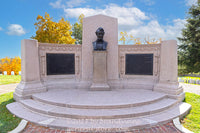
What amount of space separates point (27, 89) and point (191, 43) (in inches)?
1037

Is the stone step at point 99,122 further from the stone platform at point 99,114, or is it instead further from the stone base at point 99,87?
the stone base at point 99,87

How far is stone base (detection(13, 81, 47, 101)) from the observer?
6.28 meters

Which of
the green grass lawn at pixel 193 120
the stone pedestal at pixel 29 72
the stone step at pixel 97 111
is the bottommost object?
the green grass lawn at pixel 193 120

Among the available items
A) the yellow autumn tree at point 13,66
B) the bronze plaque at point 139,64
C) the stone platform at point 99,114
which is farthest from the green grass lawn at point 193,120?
the yellow autumn tree at point 13,66

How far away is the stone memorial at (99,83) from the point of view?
14.8ft

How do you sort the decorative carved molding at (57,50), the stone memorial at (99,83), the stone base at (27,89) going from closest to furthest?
the stone memorial at (99,83), the stone base at (27,89), the decorative carved molding at (57,50)

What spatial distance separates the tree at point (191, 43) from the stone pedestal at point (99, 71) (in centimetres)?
2107

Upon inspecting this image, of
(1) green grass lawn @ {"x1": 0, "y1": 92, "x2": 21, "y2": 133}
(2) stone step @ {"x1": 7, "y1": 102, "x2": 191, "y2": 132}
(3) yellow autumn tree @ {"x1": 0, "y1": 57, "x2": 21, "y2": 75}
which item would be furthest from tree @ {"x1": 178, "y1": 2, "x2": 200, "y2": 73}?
(3) yellow autumn tree @ {"x1": 0, "y1": 57, "x2": 21, "y2": 75}

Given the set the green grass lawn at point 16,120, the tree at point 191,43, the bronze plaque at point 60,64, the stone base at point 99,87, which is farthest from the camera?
the tree at point 191,43

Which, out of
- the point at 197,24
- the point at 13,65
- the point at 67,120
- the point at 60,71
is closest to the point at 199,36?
the point at 197,24

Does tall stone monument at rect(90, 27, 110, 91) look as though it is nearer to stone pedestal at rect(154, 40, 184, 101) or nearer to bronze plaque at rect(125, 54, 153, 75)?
bronze plaque at rect(125, 54, 153, 75)

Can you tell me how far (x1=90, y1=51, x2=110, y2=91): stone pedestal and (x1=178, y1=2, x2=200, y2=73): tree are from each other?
69.1ft

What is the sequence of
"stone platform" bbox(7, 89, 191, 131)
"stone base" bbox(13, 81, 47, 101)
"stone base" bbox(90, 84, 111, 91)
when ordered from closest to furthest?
"stone platform" bbox(7, 89, 191, 131) → "stone base" bbox(13, 81, 47, 101) → "stone base" bbox(90, 84, 111, 91)

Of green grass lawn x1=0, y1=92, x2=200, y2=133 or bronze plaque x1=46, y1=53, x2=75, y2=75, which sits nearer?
green grass lawn x1=0, y1=92, x2=200, y2=133
